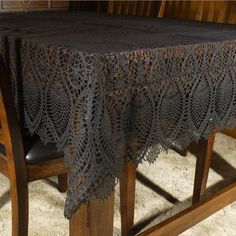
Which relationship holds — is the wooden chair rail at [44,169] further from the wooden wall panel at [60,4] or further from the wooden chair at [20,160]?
the wooden wall panel at [60,4]

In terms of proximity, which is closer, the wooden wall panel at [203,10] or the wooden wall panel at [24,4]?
the wooden wall panel at [203,10]

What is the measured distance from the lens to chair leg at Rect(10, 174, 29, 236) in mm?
1033

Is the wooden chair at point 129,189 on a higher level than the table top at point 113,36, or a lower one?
lower

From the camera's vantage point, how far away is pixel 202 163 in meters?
1.48

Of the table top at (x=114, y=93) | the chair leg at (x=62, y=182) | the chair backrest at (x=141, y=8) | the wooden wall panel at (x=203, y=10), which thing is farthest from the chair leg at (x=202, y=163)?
the chair backrest at (x=141, y=8)

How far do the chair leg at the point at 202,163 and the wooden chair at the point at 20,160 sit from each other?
2.06 feet

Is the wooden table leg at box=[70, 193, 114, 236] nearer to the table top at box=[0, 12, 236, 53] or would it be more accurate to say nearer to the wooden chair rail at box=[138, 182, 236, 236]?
the wooden chair rail at box=[138, 182, 236, 236]

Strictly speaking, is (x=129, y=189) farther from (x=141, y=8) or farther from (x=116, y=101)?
(x=141, y=8)

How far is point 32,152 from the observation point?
1039 mm

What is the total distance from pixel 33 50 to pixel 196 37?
48 centimetres

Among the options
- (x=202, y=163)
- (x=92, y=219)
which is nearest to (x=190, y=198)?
(x=202, y=163)

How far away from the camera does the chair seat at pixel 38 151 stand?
3.40 feet

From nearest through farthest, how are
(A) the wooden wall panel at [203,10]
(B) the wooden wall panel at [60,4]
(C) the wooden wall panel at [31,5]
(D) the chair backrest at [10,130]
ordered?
(D) the chair backrest at [10,130], (A) the wooden wall panel at [203,10], (C) the wooden wall panel at [31,5], (B) the wooden wall panel at [60,4]

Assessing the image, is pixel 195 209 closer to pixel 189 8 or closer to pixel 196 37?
pixel 196 37
